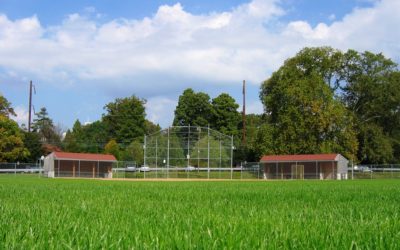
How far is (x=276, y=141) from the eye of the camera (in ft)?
218

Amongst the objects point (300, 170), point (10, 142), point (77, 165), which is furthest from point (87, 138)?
point (300, 170)

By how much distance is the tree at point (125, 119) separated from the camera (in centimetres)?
9938

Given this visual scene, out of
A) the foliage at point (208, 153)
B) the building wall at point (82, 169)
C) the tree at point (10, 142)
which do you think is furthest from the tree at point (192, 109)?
the foliage at point (208, 153)

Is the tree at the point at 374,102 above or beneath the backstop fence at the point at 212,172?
above

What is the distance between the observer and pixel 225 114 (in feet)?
311

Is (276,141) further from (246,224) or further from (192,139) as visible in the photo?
(246,224)

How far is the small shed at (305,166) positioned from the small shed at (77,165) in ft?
68.8

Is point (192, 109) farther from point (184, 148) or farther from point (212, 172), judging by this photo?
point (184, 148)

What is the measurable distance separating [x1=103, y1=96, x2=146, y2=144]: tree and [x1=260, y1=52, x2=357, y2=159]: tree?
1554 inches

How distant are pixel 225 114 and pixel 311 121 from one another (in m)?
33.8

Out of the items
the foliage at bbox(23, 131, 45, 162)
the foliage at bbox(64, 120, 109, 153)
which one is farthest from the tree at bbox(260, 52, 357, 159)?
the foliage at bbox(64, 120, 109, 153)

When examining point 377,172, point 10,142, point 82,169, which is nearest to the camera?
point 377,172

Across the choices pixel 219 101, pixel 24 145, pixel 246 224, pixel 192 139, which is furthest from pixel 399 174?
pixel 246 224

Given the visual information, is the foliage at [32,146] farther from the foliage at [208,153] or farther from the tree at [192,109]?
the foliage at [208,153]
